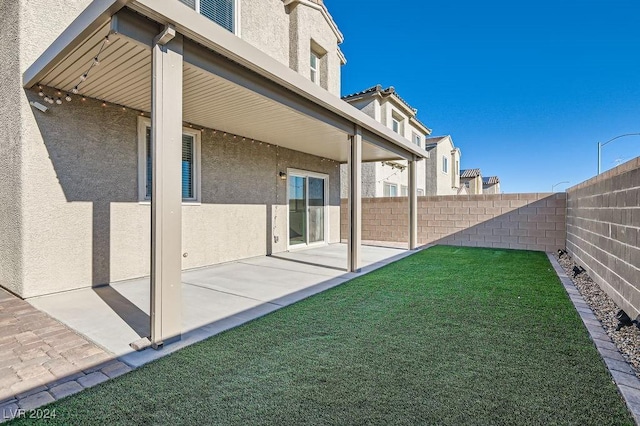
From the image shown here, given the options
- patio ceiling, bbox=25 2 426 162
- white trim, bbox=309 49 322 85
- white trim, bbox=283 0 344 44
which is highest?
white trim, bbox=283 0 344 44

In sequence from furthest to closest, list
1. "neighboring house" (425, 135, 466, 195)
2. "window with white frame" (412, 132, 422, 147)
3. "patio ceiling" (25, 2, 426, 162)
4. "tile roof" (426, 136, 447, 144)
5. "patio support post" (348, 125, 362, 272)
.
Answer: "tile roof" (426, 136, 447, 144), "neighboring house" (425, 135, 466, 195), "window with white frame" (412, 132, 422, 147), "patio support post" (348, 125, 362, 272), "patio ceiling" (25, 2, 426, 162)

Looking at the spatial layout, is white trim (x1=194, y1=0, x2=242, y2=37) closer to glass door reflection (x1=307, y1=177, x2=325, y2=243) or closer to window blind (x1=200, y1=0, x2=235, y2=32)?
window blind (x1=200, y1=0, x2=235, y2=32)

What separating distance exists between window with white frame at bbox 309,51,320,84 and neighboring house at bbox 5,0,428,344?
178 cm

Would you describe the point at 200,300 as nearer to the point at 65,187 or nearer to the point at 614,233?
the point at 65,187

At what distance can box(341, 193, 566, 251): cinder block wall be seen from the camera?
10.1 metres

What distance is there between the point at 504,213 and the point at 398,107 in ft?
28.2

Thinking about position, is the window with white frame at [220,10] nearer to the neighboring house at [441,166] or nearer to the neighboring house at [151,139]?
the neighboring house at [151,139]

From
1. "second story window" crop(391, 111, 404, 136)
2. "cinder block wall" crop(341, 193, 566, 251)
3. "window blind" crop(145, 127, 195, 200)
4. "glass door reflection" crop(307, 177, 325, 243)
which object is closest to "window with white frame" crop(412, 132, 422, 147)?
"second story window" crop(391, 111, 404, 136)

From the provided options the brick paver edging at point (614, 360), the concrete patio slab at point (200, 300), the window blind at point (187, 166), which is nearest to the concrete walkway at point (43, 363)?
the concrete patio slab at point (200, 300)

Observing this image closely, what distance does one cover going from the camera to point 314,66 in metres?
11.9

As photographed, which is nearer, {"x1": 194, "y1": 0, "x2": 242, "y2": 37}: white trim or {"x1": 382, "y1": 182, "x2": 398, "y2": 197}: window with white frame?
{"x1": 194, "y1": 0, "x2": 242, "y2": 37}: white trim

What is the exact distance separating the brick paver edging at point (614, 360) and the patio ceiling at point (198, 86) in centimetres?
494

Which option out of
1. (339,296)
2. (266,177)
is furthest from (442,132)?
(339,296)

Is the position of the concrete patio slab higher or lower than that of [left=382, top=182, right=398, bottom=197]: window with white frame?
lower
